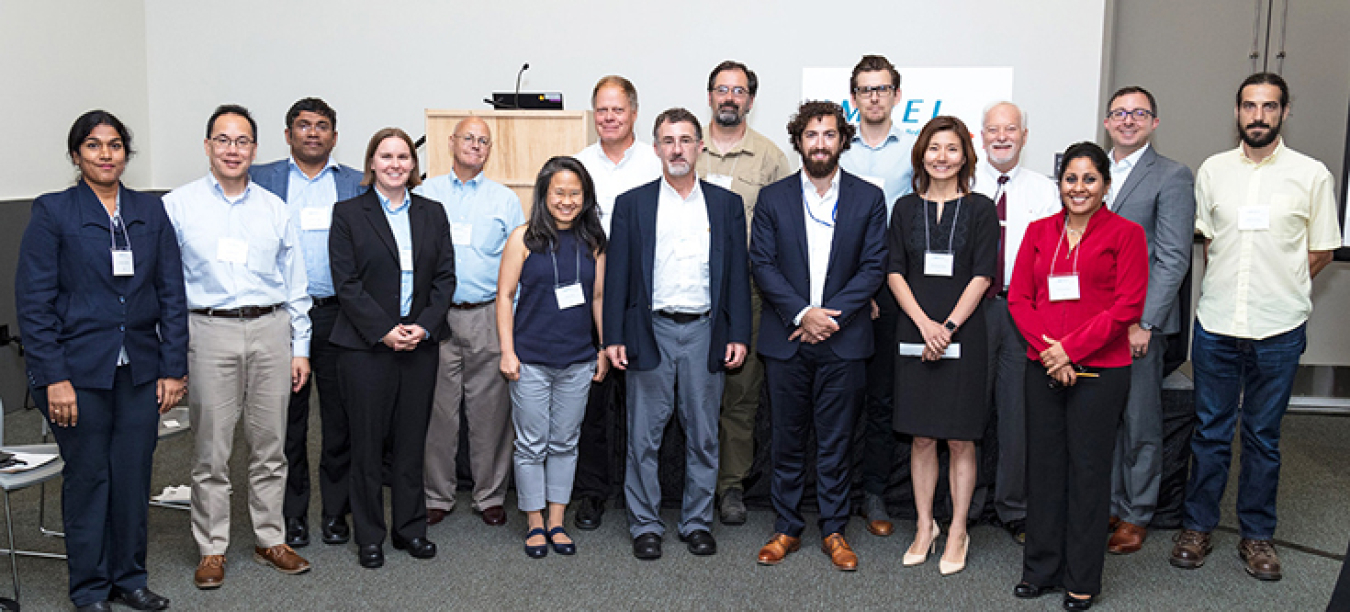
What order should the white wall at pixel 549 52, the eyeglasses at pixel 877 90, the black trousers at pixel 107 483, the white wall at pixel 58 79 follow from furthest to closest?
the white wall at pixel 549 52, the white wall at pixel 58 79, the eyeglasses at pixel 877 90, the black trousers at pixel 107 483

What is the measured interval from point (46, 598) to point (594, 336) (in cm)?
201

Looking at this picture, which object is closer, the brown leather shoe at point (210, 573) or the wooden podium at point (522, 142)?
the brown leather shoe at point (210, 573)

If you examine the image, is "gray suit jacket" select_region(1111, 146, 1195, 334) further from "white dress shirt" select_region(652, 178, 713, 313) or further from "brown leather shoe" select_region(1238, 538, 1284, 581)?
"white dress shirt" select_region(652, 178, 713, 313)

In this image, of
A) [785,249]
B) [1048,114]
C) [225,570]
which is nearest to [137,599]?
[225,570]

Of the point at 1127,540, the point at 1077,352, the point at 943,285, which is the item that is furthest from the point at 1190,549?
the point at 943,285

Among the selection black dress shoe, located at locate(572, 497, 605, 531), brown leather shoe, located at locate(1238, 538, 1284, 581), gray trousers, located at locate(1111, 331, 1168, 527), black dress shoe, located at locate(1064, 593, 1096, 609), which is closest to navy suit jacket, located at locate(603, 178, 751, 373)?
black dress shoe, located at locate(572, 497, 605, 531)

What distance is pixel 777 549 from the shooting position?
351 cm

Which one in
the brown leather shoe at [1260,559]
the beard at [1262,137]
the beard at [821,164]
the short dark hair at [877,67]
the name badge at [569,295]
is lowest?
the brown leather shoe at [1260,559]

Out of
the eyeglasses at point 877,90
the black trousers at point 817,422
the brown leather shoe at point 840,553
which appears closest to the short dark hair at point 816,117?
the eyeglasses at point 877,90

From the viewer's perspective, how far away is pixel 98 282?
285cm

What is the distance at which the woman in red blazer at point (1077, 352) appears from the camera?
298cm

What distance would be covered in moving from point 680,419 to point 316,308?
1.42 m

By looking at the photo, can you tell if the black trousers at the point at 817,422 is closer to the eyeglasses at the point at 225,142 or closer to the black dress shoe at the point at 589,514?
the black dress shoe at the point at 589,514

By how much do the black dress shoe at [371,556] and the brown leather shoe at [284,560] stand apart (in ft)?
0.62
